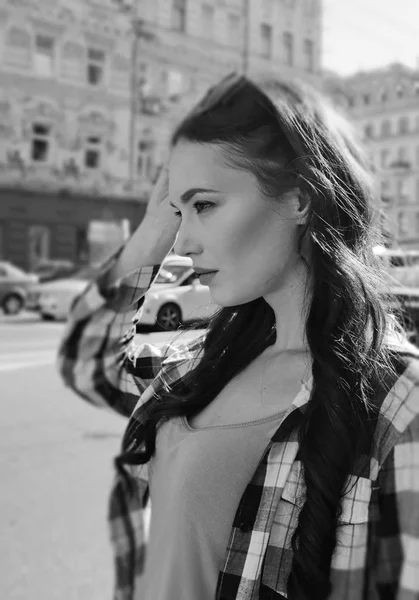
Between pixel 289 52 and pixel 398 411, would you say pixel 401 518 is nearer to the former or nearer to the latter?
pixel 398 411

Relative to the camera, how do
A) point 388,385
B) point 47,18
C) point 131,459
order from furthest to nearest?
point 47,18, point 131,459, point 388,385

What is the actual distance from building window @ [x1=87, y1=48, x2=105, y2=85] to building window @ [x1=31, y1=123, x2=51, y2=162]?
254cm

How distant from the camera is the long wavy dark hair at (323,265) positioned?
1117 millimetres

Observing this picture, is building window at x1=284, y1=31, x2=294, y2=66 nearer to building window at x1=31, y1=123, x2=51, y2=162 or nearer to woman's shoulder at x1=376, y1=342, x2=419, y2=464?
woman's shoulder at x1=376, y1=342, x2=419, y2=464

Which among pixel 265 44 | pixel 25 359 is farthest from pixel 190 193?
pixel 265 44

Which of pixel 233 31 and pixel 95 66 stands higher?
pixel 233 31

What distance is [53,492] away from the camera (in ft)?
14.6

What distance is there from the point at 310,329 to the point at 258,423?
207 mm

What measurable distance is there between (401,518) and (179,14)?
90.0 ft

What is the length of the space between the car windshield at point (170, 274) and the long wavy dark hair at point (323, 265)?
0.41 metres

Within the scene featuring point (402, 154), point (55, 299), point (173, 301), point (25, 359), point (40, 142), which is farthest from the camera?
point (402, 154)

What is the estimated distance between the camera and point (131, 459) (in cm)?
146

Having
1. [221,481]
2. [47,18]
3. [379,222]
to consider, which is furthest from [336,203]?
[47,18]

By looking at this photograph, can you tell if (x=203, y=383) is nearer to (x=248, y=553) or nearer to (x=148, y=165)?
(x=248, y=553)
